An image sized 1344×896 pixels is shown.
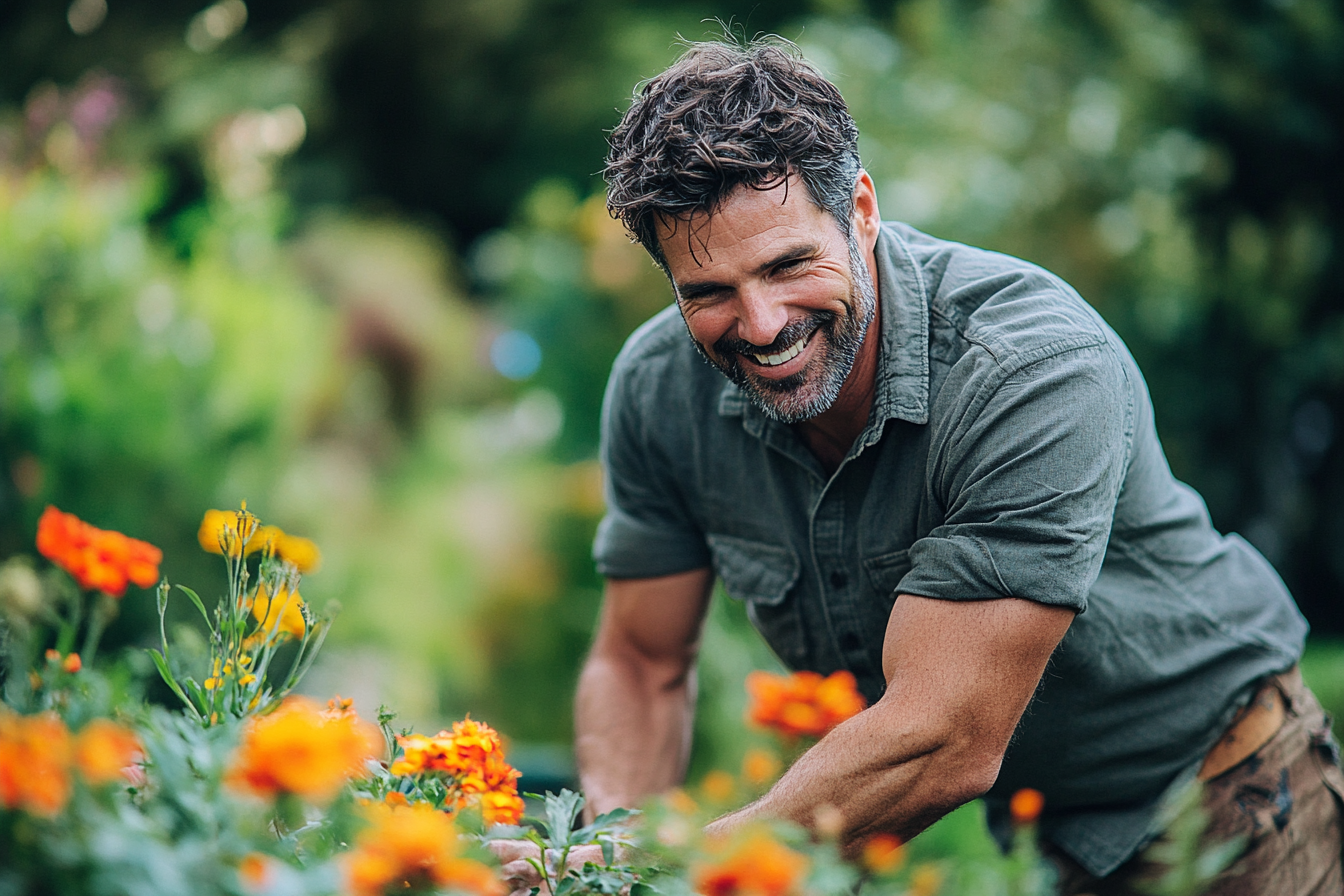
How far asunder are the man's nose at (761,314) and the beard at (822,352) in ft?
0.12

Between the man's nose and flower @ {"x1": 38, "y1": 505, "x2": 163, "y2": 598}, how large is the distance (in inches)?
33.4

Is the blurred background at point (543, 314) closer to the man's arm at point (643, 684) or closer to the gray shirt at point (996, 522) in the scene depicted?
the man's arm at point (643, 684)

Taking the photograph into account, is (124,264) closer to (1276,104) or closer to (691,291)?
(691,291)

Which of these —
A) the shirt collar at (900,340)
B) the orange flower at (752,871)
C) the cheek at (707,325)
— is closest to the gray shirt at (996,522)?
the shirt collar at (900,340)

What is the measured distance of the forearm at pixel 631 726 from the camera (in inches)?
79.8

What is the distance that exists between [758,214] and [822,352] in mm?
241

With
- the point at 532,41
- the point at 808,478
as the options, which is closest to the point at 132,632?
the point at 808,478

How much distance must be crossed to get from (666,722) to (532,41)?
A: 8.60m

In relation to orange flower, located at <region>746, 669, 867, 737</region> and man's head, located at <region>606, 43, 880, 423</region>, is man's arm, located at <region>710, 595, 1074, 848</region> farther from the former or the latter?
man's head, located at <region>606, 43, 880, 423</region>

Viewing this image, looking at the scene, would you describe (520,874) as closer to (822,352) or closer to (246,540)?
(246,540)

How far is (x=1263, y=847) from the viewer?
1854 millimetres

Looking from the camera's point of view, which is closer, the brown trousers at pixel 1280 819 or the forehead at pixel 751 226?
the forehead at pixel 751 226

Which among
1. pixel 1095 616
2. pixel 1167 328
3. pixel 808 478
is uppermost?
pixel 1167 328

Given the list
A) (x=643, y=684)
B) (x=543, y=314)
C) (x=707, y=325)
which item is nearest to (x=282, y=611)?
(x=707, y=325)
